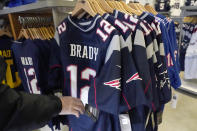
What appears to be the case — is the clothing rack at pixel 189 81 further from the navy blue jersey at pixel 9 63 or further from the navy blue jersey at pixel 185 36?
the navy blue jersey at pixel 9 63

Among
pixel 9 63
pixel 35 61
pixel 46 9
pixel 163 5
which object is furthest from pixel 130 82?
pixel 163 5

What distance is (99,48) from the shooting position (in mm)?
678

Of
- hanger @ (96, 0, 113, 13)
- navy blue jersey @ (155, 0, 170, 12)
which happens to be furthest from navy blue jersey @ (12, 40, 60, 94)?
navy blue jersey @ (155, 0, 170, 12)

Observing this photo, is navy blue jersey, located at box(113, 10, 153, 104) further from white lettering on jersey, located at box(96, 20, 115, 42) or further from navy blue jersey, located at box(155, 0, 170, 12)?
navy blue jersey, located at box(155, 0, 170, 12)

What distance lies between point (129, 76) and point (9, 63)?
1.04m

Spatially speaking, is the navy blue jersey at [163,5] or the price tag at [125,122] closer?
the price tag at [125,122]

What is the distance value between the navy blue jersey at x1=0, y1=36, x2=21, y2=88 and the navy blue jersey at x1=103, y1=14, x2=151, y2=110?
0.97 m

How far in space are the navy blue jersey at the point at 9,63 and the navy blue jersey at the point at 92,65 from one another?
61 cm

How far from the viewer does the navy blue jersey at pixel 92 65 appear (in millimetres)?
615

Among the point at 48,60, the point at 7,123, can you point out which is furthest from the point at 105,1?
the point at 7,123

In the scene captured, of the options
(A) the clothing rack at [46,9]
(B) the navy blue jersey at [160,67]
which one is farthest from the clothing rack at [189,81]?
(A) the clothing rack at [46,9]

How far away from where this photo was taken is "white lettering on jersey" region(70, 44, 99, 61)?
715 millimetres

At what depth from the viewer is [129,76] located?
635 millimetres

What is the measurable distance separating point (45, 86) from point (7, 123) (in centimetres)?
49
